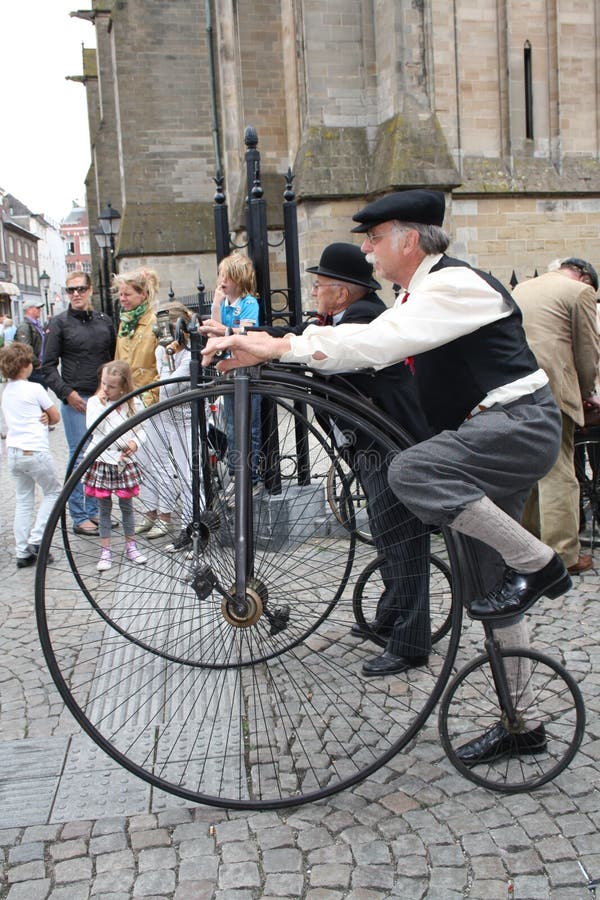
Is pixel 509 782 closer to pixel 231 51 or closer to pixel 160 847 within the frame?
pixel 160 847

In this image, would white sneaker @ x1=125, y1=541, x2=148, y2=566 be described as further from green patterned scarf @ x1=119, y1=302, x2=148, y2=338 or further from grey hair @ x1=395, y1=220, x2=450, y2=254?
green patterned scarf @ x1=119, y1=302, x2=148, y2=338

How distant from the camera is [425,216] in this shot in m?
2.87

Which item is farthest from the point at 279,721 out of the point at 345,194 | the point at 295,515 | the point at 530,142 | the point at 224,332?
the point at 530,142

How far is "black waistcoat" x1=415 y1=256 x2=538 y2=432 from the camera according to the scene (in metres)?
2.73

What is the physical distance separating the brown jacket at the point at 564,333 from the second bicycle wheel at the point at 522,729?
87.8 inches

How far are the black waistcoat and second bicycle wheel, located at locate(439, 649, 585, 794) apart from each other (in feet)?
2.84

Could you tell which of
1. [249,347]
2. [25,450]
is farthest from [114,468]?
[249,347]

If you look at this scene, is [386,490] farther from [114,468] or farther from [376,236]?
[114,468]

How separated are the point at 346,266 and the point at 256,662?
1892mm

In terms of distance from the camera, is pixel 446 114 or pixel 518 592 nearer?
pixel 518 592

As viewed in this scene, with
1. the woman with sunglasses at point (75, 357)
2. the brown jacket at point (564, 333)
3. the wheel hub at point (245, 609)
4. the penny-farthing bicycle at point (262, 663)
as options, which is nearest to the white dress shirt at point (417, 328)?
the penny-farthing bicycle at point (262, 663)

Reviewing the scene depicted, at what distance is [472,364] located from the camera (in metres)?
2.78

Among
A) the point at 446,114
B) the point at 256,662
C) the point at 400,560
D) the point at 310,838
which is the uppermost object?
the point at 446,114

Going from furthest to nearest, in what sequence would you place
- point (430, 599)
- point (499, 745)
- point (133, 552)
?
point (133, 552)
point (430, 599)
point (499, 745)
